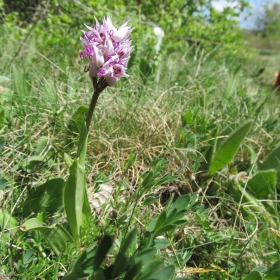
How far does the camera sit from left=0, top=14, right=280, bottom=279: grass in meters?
1.06

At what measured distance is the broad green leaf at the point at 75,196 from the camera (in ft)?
3.00

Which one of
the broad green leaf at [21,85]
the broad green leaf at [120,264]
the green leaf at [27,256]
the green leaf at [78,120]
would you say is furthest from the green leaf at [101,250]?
the broad green leaf at [21,85]

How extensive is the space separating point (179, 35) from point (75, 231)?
330cm

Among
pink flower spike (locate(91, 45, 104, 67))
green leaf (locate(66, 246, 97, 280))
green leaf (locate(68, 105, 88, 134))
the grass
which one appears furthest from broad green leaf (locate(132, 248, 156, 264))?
green leaf (locate(68, 105, 88, 134))

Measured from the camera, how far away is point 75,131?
1.54 meters

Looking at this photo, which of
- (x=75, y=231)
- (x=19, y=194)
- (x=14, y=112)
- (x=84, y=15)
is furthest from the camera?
(x=84, y=15)

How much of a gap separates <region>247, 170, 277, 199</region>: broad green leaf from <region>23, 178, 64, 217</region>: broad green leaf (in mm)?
855

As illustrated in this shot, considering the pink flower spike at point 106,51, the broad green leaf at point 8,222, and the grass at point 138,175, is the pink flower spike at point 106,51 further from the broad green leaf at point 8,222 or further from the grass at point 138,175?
the broad green leaf at point 8,222

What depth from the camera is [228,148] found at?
145cm

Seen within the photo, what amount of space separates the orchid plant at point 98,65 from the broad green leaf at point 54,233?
66mm

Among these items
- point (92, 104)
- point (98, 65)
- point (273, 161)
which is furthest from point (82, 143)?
point (273, 161)

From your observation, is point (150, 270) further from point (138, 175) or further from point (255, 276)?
point (138, 175)

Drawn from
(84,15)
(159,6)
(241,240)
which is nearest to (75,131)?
(241,240)

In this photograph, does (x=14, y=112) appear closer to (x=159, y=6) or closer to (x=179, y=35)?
(x=179, y=35)
